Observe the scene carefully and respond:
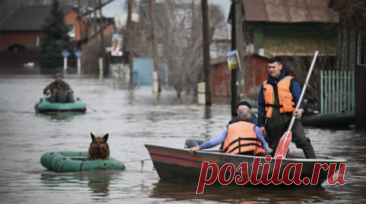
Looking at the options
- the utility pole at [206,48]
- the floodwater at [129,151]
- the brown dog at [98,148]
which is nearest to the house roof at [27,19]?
the floodwater at [129,151]

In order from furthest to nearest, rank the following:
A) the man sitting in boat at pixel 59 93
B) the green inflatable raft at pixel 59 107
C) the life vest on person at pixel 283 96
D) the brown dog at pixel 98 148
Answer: the man sitting in boat at pixel 59 93
the green inflatable raft at pixel 59 107
the brown dog at pixel 98 148
the life vest on person at pixel 283 96

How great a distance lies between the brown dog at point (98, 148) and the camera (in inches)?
555

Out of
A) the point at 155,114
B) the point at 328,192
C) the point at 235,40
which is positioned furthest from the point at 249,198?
the point at 155,114

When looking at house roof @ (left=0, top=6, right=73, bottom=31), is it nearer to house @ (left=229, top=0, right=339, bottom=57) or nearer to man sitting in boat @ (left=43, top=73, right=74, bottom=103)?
house @ (left=229, top=0, right=339, bottom=57)

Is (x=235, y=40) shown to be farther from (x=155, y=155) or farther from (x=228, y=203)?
(x=228, y=203)

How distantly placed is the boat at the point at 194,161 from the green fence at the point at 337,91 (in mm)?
12554

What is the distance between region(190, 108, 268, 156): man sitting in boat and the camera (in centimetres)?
1205

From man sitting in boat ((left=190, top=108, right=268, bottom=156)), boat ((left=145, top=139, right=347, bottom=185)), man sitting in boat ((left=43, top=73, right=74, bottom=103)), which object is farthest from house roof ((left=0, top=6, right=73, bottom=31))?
man sitting in boat ((left=190, top=108, right=268, bottom=156))

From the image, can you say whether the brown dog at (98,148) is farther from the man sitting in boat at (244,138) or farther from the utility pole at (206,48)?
the utility pole at (206,48)

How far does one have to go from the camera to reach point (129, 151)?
17641mm

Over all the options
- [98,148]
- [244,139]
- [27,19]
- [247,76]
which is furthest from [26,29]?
[244,139]

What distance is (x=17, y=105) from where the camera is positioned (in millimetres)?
35094

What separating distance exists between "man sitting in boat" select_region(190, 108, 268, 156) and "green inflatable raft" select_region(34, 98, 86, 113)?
18.3 m

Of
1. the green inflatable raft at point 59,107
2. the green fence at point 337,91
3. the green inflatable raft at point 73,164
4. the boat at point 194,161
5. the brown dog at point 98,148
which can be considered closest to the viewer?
the boat at point 194,161
